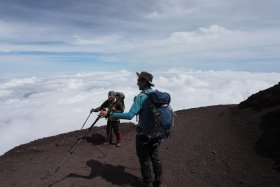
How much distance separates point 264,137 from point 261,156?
1.59m

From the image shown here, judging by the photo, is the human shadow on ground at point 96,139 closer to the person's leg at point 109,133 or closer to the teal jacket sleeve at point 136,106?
the person's leg at point 109,133

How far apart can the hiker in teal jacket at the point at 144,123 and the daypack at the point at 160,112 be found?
111mm

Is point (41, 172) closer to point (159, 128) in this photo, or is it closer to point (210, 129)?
point (159, 128)

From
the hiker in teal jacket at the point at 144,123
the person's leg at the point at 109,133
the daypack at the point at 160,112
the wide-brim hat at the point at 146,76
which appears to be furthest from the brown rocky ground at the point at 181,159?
the wide-brim hat at the point at 146,76

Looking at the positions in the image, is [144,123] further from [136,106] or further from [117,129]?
[117,129]

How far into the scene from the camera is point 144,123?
7.39 meters

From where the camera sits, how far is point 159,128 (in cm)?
734

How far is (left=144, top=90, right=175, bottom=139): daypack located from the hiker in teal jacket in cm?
11

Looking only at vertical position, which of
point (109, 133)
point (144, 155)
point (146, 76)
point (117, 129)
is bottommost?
point (144, 155)

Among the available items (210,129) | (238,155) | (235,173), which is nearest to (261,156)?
(238,155)

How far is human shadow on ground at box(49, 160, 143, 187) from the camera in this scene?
888cm

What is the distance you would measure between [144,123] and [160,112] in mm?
438

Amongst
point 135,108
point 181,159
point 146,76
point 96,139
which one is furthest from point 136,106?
point 96,139

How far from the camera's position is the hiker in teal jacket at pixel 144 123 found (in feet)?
23.9
